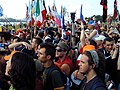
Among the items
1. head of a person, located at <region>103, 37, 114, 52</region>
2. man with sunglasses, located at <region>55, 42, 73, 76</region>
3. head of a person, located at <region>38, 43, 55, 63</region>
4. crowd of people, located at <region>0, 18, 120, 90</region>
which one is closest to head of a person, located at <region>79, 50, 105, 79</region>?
crowd of people, located at <region>0, 18, 120, 90</region>

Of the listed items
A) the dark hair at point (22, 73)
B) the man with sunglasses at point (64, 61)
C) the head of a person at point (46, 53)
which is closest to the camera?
the dark hair at point (22, 73)

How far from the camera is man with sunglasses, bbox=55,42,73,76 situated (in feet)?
18.2

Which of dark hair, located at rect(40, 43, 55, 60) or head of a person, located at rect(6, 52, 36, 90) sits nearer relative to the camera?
head of a person, located at rect(6, 52, 36, 90)

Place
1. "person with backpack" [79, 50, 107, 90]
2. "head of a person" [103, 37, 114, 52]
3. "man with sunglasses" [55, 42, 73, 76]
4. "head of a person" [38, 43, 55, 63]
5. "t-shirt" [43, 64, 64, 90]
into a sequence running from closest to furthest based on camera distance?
"person with backpack" [79, 50, 107, 90] < "t-shirt" [43, 64, 64, 90] < "head of a person" [38, 43, 55, 63] < "man with sunglasses" [55, 42, 73, 76] < "head of a person" [103, 37, 114, 52]

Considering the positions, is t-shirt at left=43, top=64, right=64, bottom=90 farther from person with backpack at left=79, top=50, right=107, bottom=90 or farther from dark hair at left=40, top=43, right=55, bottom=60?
person with backpack at left=79, top=50, right=107, bottom=90

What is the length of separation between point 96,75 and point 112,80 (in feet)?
6.10

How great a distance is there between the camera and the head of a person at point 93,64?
13.0ft

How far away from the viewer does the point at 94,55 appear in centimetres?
404

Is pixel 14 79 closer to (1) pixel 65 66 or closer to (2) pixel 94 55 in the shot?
(2) pixel 94 55

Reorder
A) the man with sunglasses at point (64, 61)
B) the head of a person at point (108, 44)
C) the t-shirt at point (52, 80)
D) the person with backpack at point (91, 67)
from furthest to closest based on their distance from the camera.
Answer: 1. the head of a person at point (108, 44)
2. the man with sunglasses at point (64, 61)
3. the t-shirt at point (52, 80)
4. the person with backpack at point (91, 67)

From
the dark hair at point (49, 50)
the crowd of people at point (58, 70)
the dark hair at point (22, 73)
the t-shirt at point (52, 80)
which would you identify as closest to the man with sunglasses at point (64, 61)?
the crowd of people at point (58, 70)

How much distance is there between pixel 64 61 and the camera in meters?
5.74

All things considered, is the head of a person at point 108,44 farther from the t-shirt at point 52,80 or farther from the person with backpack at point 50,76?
the t-shirt at point 52,80

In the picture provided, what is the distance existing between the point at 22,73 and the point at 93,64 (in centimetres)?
96
